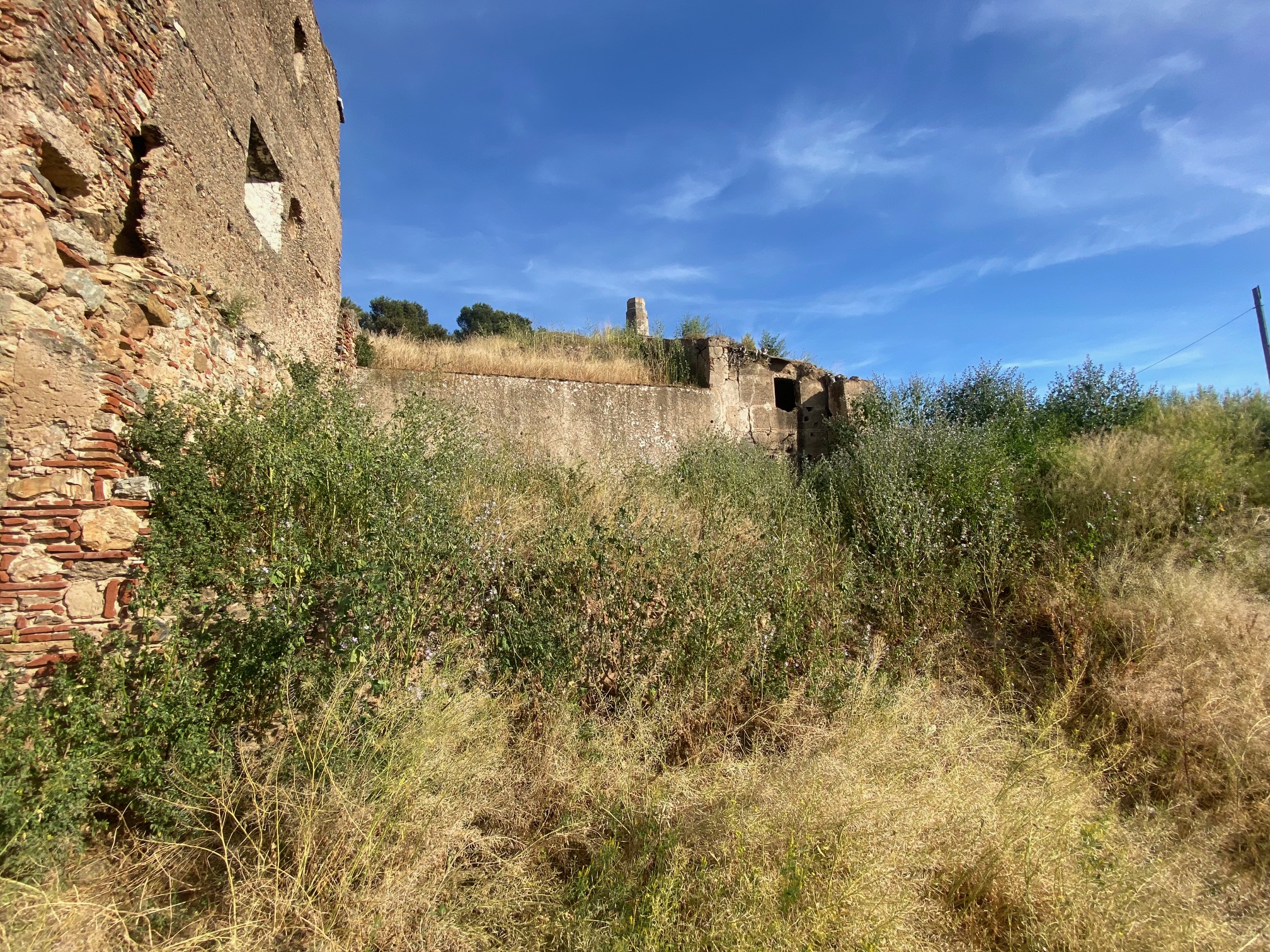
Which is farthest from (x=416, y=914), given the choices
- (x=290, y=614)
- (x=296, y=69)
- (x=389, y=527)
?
(x=296, y=69)

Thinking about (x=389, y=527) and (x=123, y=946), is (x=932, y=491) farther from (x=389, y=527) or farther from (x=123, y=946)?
(x=123, y=946)

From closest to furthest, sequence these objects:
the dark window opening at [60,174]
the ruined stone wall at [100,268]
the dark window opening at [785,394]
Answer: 1. the ruined stone wall at [100,268]
2. the dark window opening at [60,174]
3. the dark window opening at [785,394]

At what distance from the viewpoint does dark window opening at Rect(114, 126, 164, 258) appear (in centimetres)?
367

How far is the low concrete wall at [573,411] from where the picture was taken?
7.63 m

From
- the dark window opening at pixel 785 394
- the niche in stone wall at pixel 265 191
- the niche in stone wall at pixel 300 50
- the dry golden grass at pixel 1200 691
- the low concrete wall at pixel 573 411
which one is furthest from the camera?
the dark window opening at pixel 785 394

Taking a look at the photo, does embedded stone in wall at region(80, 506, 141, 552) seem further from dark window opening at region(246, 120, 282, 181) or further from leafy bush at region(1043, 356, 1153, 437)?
leafy bush at region(1043, 356, 1153, 437)

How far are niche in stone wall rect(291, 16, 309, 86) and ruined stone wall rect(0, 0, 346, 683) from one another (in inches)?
62.4

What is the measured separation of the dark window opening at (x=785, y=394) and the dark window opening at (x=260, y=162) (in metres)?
7.39

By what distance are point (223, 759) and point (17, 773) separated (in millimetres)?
720

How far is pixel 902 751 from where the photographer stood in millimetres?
3342

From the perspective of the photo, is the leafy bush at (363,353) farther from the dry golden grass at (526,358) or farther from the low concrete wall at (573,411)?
the low concrete wall at (573,411)

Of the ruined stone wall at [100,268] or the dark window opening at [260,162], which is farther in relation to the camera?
the dark window opening at [260,162]

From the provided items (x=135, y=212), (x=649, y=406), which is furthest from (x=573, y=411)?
(x=135, y=212)

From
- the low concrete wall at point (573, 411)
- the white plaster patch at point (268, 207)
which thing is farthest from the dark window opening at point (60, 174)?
the low concrete wall at point (573, 411)
